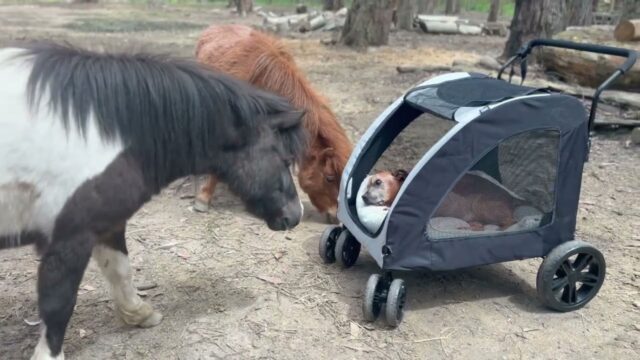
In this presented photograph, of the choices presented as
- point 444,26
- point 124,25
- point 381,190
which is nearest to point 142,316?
point 381,190

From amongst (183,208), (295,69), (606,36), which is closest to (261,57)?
(295,69)

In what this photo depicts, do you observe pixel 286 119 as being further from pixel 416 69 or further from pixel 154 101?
pixel 416 69

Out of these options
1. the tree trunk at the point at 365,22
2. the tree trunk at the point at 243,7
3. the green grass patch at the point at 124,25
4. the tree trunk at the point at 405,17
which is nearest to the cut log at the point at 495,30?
the tree trunk at the point at 405,17

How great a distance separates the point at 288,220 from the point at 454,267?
95cm

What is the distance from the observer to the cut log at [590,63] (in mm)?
6977

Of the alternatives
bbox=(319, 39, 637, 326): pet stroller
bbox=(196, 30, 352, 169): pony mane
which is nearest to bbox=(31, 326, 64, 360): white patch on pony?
bbox=(319, 39, 637, 326): pet stroller

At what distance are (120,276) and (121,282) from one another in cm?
3

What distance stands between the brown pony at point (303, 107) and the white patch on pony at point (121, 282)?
137 centimetres

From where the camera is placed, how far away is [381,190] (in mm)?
3689

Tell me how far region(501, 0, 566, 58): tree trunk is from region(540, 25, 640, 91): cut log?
0.44 m

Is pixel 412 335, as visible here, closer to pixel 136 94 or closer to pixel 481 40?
pixel 136 94

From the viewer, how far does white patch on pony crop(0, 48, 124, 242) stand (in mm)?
2428

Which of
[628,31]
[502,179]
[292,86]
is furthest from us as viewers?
[628,31]

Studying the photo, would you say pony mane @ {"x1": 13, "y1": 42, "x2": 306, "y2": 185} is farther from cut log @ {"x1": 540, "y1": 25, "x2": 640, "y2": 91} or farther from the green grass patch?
the green grass patch
